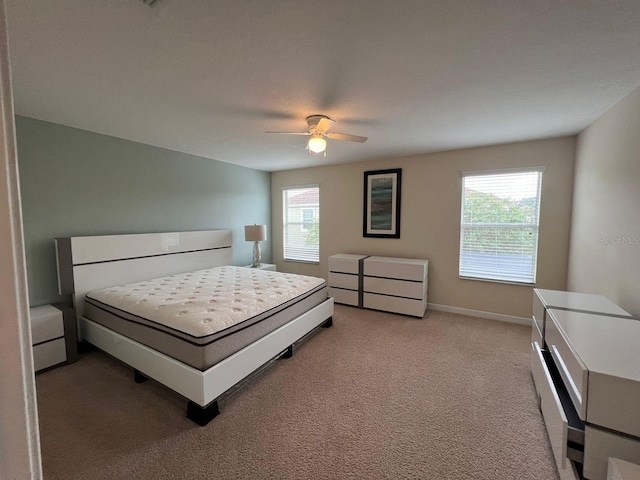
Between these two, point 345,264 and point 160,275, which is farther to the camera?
point 345,264

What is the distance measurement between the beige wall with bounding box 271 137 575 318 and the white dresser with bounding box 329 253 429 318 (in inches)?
11.4

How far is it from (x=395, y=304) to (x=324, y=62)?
3.05 meters

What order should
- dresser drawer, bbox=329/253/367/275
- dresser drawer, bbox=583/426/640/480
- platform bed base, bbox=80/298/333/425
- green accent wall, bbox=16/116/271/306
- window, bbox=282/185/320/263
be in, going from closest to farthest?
dresser drawer, bbox=583/426/640/480 < platform bed base, bbox=80/298/333/425 < green accent wall, bbox=16/116/271/306 < dresser drawer, bbox=329/253/367/275 < window, bbox=282/185/320/263

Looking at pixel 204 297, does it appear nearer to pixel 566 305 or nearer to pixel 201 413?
pixel 201 413

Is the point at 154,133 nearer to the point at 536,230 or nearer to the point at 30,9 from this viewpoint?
the point at 30,9

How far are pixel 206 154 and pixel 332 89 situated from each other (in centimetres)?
260

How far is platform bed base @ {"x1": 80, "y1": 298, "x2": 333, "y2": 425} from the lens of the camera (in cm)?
180

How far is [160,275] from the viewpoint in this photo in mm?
Result: 3449

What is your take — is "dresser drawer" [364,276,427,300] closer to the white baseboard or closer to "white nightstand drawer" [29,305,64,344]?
the white baseboard

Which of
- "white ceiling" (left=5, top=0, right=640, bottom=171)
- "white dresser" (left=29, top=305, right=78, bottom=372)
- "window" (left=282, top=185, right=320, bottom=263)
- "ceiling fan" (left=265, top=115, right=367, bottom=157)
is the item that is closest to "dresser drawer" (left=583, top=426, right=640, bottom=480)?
"white ceiling" (left=5, top=0, right=640, bottom=171)

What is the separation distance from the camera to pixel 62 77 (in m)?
1.79

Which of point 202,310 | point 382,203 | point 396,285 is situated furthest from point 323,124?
point 396,285

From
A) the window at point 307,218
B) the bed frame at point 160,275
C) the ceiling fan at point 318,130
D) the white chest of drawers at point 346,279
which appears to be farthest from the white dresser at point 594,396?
the window at point 307,218

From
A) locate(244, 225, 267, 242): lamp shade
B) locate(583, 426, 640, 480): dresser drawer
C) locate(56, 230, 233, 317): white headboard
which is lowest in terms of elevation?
locate(583, 426, 640, 480): dresser drawer
